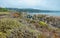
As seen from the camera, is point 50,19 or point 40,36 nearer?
point 40,36

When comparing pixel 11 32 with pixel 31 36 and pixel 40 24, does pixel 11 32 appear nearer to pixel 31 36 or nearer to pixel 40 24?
pixel 31 36

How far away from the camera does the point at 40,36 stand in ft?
38.5

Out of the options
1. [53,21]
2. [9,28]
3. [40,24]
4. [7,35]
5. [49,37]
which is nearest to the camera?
[7,35]

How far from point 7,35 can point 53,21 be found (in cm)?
687

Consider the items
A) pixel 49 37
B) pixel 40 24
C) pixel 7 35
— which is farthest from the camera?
pixel 40 24

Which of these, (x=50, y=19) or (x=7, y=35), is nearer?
(x=7, y=35)

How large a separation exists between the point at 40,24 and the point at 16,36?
412 centimetres

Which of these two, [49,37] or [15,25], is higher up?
[15,25]

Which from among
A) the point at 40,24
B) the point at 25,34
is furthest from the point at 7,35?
the point at 40,24

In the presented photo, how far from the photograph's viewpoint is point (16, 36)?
1080 cm

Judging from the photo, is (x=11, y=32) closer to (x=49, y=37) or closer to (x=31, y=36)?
(x=31, y=36)

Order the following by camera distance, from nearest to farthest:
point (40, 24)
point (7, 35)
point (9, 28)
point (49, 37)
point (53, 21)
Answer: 1. point (7, 35)
2. point (9, 28)
3. point (49, 37)
4. point (40, 24)
5. point (53, 21)

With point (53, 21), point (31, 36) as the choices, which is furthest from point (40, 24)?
point (31, 36)

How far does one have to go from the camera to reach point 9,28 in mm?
11422
